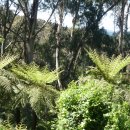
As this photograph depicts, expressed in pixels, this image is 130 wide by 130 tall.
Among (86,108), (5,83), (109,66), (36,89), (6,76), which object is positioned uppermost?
(109,66)

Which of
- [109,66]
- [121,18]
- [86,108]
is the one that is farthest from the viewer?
[121,18]

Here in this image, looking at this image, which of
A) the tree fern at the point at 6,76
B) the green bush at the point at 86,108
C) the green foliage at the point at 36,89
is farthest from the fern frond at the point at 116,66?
the tree fern at the point at 6,76

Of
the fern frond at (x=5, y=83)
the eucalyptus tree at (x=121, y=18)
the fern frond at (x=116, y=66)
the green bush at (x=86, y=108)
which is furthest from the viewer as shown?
the eucalyptus tree at (x=121, y=18)

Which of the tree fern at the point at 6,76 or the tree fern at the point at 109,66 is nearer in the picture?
the tree fern at the point at 6,76

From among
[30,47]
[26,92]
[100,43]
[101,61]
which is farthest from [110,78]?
[100,43]

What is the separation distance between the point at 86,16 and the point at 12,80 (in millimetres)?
15808

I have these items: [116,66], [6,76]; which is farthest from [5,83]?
[116,66]

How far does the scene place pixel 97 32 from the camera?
25.3 m

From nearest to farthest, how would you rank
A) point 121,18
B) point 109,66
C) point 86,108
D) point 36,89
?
point 86,108
point 36,89
point 109,66
point 121,18

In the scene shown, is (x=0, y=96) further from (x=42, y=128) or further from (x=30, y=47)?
(x=30, y=47)

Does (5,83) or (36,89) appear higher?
(5,83)

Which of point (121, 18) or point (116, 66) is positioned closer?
point (116, 66)

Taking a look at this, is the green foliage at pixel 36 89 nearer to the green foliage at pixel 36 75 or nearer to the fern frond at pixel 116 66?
the green foliage at pixel 36 75

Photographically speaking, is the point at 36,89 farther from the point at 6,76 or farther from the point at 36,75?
the point at 6,76
